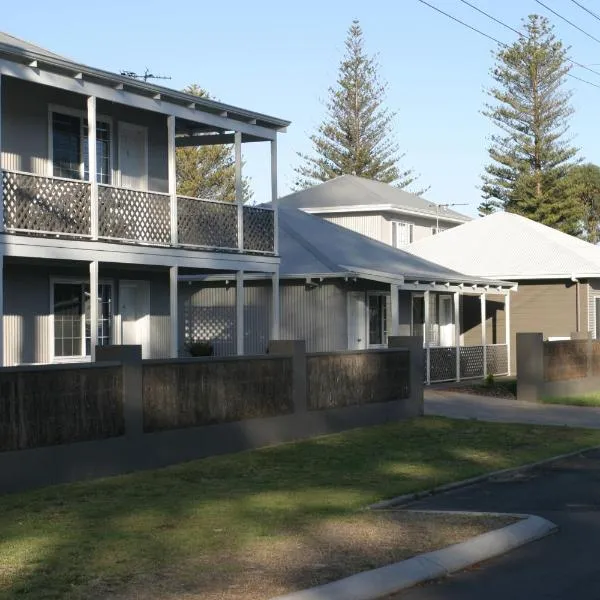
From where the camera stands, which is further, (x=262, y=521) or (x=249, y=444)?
(x=249, y=444)

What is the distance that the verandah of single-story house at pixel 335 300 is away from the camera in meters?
30.9

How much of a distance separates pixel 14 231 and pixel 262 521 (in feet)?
31.8

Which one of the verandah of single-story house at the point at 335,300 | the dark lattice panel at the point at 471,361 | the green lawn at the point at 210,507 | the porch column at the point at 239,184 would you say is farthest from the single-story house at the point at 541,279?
the green lawn at the point at 210,507

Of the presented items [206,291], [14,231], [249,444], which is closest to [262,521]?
[249,444]

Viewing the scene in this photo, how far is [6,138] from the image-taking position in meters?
21.7

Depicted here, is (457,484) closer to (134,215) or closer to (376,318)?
(134,215)

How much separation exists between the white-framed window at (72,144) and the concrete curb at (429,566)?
14069 mm

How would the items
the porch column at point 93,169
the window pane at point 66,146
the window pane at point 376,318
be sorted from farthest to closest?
the window pane at point 376,318 → the window pane at point 66,146 → the porch column at point 93,169

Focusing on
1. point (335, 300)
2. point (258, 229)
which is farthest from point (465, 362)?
point (258, 229)

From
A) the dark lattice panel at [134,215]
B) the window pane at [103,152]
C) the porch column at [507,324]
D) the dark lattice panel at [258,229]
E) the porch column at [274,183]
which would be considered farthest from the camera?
the porch column at [507,324]

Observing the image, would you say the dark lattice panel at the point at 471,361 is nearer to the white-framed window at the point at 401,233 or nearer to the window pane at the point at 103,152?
the window pane at the point at 103,152

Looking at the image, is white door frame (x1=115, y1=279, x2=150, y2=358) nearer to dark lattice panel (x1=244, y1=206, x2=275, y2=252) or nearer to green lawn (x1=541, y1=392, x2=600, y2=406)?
dark lattice panel (x1=244, y1=206, x2=275, y2=252)

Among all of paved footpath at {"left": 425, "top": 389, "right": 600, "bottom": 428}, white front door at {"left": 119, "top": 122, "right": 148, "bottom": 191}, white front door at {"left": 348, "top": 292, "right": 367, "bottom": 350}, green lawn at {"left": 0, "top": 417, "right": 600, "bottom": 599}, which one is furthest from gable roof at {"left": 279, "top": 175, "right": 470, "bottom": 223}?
green lawn at {"left": 0, "top": 417, "right": 600, "bottom": 599}

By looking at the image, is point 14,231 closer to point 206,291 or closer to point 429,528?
point 429,528
